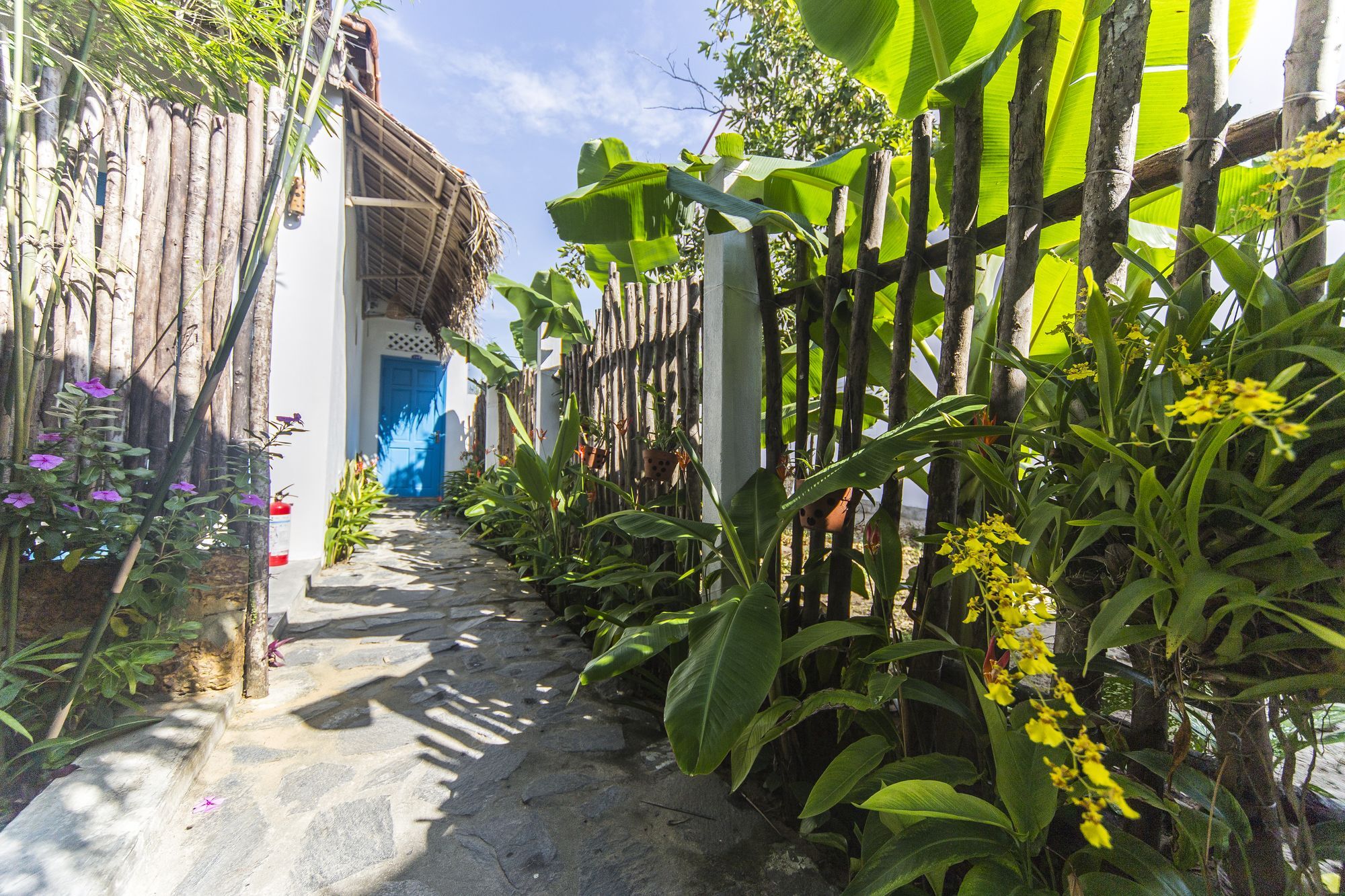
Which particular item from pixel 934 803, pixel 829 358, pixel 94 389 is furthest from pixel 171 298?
pixel 934 803

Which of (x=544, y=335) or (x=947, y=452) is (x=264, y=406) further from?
(x=544, y=335)

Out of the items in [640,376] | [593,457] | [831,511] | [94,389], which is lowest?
[831,511]

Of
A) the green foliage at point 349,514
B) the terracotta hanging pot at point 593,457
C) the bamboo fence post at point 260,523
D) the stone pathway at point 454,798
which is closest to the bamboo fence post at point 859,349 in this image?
the stone pathway at point 454,798

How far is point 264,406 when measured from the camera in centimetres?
224

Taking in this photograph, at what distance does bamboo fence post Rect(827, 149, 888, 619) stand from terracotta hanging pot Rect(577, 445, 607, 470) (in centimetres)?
188

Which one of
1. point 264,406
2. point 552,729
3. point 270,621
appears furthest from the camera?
point 270,621

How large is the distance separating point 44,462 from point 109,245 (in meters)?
0.83

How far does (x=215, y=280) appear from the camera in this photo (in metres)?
2.12

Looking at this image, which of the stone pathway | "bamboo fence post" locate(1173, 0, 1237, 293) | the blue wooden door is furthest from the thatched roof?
"bamboo fence post" locate(1173, 0, 1237, 293)

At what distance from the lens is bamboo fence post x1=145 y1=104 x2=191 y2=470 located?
2008 millimetres

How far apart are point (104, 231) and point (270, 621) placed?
1808mm

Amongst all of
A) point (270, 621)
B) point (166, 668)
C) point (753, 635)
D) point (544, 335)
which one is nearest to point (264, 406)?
point (166, 668)

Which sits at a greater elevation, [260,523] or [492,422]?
[492,422]

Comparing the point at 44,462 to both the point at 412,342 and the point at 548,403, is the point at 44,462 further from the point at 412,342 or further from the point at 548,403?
the point at 412,342
